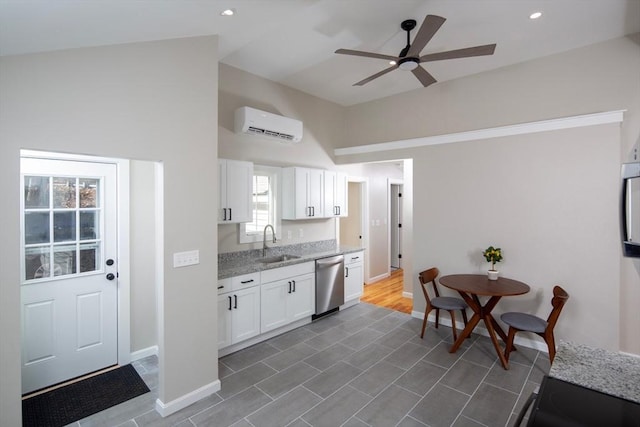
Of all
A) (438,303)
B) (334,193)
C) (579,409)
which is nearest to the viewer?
(579,409)

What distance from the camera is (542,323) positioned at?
3.26 meters

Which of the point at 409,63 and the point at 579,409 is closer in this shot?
the point at 579,409

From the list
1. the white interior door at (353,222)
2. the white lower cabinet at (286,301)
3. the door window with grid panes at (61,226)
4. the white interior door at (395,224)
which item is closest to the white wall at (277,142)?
the white lower cabinet at (286,301)

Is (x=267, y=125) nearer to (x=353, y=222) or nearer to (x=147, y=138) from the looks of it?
(x=147, y=138)

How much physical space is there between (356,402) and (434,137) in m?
3.38

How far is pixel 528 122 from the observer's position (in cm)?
376

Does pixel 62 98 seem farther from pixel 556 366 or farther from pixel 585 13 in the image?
pixel 585 13

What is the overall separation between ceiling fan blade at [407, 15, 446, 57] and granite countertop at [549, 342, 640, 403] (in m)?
2.13

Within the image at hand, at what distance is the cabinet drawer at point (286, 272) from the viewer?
3809 millimetres

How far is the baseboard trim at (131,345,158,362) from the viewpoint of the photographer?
11.1 ft

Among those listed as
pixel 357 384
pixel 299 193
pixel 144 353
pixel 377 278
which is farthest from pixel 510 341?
pixel 144 353

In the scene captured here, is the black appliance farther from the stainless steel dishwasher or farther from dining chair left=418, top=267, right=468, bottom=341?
the stainless steel dishwasher

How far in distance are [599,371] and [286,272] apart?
3.14 metres

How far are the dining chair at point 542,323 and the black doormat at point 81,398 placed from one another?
3561 millimetres
